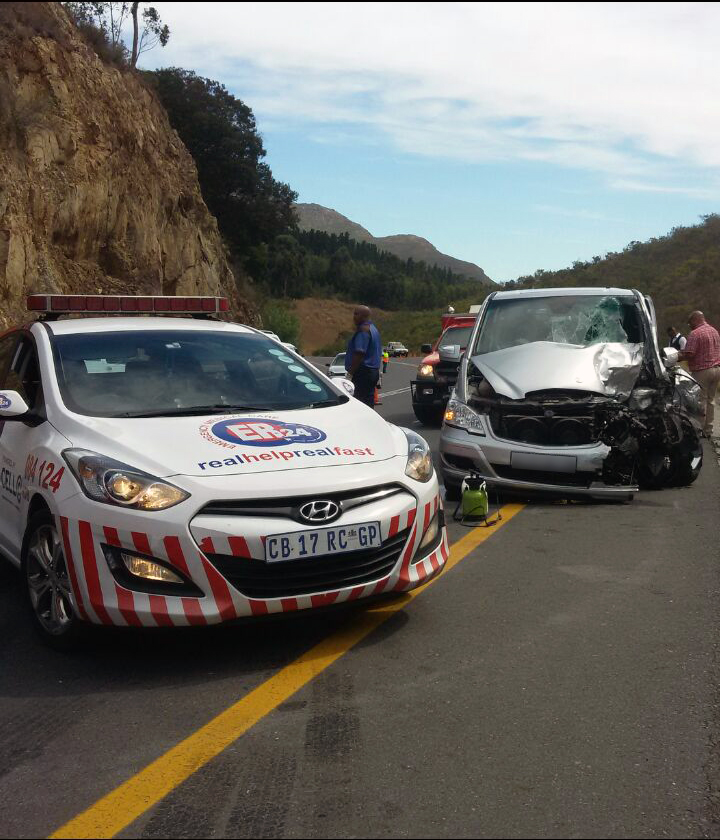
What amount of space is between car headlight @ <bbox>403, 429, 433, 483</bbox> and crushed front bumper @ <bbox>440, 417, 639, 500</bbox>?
3.16 meters

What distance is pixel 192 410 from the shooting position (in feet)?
17.6

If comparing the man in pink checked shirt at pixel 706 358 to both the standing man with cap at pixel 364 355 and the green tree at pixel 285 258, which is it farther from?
the green tree at pixel 285 258

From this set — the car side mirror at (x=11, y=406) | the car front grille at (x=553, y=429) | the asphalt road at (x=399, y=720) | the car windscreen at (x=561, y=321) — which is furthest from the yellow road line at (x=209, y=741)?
the car windscreen at (x=561, y=321)

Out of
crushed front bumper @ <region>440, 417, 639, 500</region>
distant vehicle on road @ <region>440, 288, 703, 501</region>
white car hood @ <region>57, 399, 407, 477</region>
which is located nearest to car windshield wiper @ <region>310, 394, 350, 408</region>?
white car hood @ <region>57, 399, 407, 477</region>

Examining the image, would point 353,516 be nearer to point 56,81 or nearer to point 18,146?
point 18,146

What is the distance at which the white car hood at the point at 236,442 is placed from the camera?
463 cm

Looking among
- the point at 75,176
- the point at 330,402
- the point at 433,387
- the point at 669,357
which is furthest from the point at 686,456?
the point at 75,176

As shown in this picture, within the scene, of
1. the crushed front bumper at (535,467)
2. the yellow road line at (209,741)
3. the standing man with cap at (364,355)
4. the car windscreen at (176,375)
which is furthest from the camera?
the standing man with cap at (364,355)

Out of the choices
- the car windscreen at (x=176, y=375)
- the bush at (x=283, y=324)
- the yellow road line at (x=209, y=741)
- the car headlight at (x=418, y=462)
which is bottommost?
the bush at (x=283, y=324)

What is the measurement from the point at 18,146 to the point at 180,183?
1231 cm

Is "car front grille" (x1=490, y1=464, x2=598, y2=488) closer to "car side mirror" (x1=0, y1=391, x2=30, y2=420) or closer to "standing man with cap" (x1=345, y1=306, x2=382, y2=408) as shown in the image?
"standing man with cap" (x1=345, y1=306, x2=382, y2=408)

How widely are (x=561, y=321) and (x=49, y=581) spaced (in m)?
6.47

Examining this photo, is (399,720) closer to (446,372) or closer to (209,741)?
(209,741)

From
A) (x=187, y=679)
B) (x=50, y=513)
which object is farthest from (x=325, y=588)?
(x=50, y=513)
